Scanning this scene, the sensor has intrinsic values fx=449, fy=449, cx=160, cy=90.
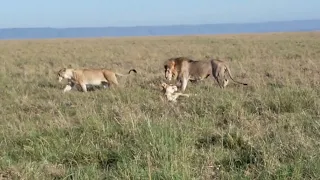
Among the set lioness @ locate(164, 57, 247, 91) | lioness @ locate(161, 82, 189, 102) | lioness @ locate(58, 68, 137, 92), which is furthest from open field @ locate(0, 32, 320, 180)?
lioness @ locate(58, 68, 137, 92)

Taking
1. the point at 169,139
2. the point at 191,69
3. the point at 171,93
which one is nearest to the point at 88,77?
the point at 191,69

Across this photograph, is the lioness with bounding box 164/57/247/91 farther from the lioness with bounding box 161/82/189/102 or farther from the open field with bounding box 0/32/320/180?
the open field with bounding box 0/32/320/180

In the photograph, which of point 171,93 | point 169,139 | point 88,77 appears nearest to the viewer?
point 169,139

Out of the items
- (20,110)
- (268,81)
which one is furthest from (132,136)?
(268,81)

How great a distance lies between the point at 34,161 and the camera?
18.2 ft

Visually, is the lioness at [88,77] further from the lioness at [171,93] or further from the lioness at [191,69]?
the lioness at [171,93]

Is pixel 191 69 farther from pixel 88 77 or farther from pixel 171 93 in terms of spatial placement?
pixel 88 77

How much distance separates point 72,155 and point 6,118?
10.8 feet

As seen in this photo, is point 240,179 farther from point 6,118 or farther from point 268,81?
point 268,81

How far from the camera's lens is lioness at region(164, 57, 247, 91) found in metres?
11.8

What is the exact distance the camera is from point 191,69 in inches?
472

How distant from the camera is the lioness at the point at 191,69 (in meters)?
11.8

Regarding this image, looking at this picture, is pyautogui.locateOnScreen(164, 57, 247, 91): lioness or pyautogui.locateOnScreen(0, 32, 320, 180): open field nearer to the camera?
pyautogui.locateOnScreen(0, 32, 320, 180): open field

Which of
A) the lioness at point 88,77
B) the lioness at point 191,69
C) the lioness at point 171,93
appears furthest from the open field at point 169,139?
the lioness at point 88,77
